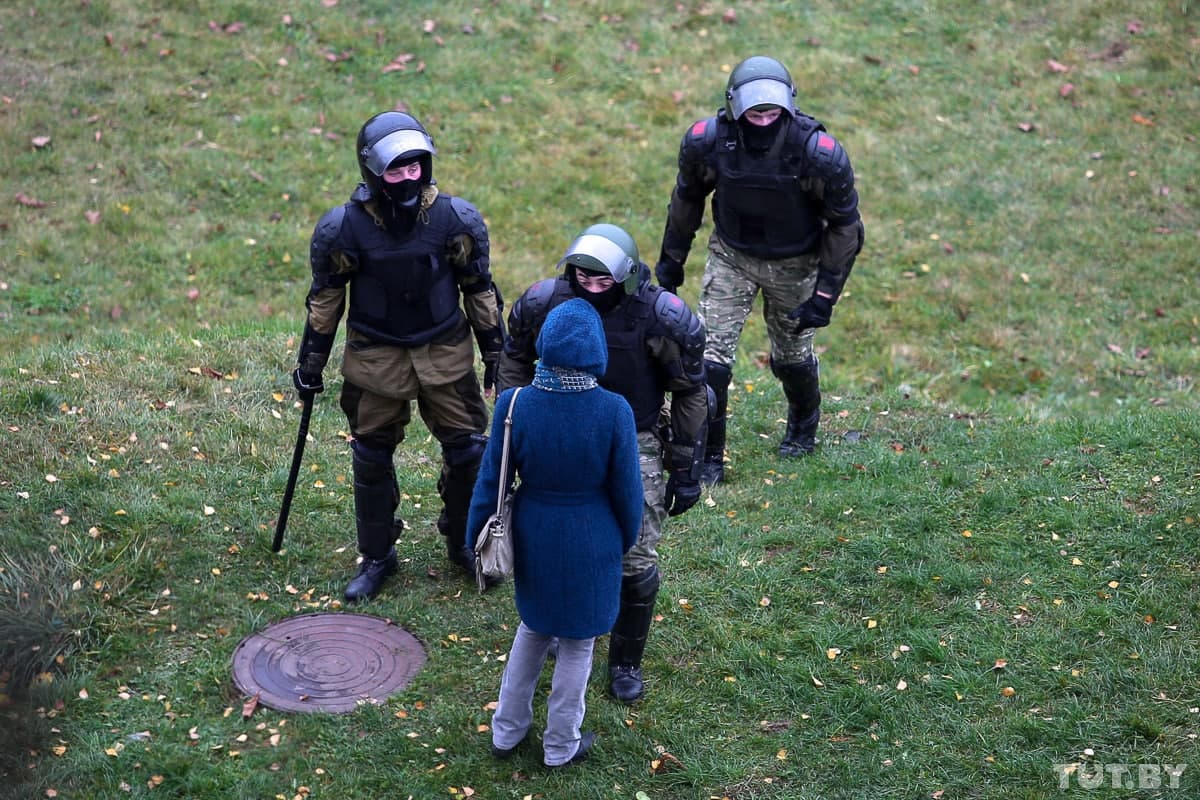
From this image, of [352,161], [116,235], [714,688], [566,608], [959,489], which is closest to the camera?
[566,608]

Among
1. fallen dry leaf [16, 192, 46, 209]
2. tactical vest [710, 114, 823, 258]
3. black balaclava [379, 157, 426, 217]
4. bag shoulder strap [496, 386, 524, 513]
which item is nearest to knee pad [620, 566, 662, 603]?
bag shoulder strap [496, 386, 524, 513]

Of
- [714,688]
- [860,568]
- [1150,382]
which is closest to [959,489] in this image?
[860,568]

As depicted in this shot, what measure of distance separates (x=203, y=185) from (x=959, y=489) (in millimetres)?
8259

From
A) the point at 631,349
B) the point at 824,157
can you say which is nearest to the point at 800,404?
the point at 824,157

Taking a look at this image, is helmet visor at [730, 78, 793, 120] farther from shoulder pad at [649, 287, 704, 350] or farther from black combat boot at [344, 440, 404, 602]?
black combat boot at [344, 440, 404, 602]

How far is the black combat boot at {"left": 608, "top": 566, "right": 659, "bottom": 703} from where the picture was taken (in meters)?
5.78

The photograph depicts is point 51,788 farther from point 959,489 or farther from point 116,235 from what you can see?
point 116,235

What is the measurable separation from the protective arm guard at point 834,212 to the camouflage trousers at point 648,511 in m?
2.44

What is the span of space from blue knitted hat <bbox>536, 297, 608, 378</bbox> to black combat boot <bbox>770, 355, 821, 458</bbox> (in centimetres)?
358

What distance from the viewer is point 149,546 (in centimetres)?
700

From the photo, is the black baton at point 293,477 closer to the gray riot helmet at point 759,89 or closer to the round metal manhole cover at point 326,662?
the round metal manhole cover at point 326,662

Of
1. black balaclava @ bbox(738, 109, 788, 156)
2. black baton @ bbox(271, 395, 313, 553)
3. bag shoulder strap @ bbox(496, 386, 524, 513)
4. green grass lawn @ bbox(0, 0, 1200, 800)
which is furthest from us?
black balaclava @ bbox(738, 109, 788, 156)

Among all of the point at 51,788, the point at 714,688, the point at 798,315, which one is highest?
the point at 798,315

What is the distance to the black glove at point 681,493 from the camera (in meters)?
5.84
